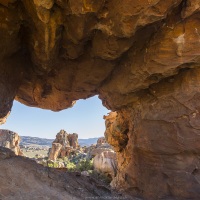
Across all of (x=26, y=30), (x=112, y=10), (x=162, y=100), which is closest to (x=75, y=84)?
(x=26, y=30)

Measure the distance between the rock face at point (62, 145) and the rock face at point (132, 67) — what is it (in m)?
38.1

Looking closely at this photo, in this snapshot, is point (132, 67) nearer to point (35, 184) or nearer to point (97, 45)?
point (97, 45)

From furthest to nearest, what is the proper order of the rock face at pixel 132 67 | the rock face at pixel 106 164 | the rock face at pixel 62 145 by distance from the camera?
the rock face at pixel 62 145 → the rock face at pixel 106 164 → the rock face at pixel 132 67

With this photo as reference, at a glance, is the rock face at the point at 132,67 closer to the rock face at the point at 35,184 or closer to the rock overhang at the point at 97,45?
the rock overhang at the point at 97,45

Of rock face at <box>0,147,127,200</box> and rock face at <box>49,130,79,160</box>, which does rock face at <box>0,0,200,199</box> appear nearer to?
rock face at <box>0,147,127,200</box>

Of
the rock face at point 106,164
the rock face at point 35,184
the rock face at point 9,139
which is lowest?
the rock face at point 35,184

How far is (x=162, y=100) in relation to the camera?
10.6m

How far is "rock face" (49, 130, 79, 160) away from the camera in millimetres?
50094

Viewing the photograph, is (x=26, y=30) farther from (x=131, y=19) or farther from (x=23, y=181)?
(x=23, y=181)

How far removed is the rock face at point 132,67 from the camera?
795 centimetres

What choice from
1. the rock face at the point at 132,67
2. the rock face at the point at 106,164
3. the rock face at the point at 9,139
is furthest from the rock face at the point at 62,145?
the rock face at the point at 132,67

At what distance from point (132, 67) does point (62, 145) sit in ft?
155

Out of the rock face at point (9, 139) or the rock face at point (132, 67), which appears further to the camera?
the rock face at point (9, 139)

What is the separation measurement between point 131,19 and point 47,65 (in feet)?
17.4
